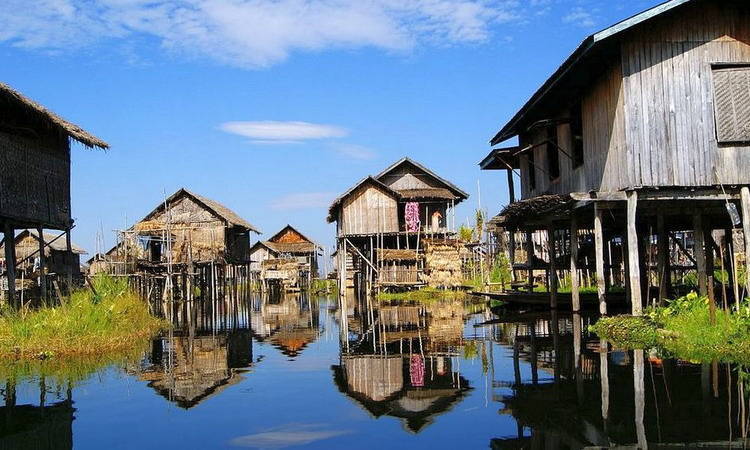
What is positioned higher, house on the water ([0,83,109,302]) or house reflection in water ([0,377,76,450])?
house on the water ([0,83,109,302])

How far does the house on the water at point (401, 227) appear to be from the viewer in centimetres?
3500

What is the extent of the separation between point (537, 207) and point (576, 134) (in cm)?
199

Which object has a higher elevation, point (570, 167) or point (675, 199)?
point (570, 167)

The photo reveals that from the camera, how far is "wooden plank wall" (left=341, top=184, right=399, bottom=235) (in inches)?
1454

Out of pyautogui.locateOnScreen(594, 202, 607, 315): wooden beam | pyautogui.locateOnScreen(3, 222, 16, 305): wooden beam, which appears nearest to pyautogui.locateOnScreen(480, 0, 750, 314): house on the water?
pyautogui.locateOnScreen(594, 202, 607, 315): wooden beam

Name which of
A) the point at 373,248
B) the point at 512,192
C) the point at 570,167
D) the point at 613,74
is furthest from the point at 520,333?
the point at 373,248

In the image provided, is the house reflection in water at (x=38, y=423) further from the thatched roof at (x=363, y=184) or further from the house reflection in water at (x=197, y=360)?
the thatched roof at (x=363, y=184)

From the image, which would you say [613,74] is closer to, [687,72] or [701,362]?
[687,72]

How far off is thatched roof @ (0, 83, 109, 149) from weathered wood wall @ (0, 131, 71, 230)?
0.91 meters

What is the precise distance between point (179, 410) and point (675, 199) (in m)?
10.2

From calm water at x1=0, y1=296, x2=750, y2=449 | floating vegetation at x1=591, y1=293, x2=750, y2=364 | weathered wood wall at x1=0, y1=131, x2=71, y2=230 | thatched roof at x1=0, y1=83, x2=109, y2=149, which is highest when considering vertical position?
thatched roof at x1=0, y1=83, x2=109, y2=149

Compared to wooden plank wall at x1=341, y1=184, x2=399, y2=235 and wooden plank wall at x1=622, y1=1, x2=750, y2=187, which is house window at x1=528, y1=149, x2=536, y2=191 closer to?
wooden plank wall at x1=622, y1=1, x2=750, y2=187

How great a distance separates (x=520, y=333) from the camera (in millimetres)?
16391

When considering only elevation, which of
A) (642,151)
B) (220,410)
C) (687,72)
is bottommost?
(220,410)
